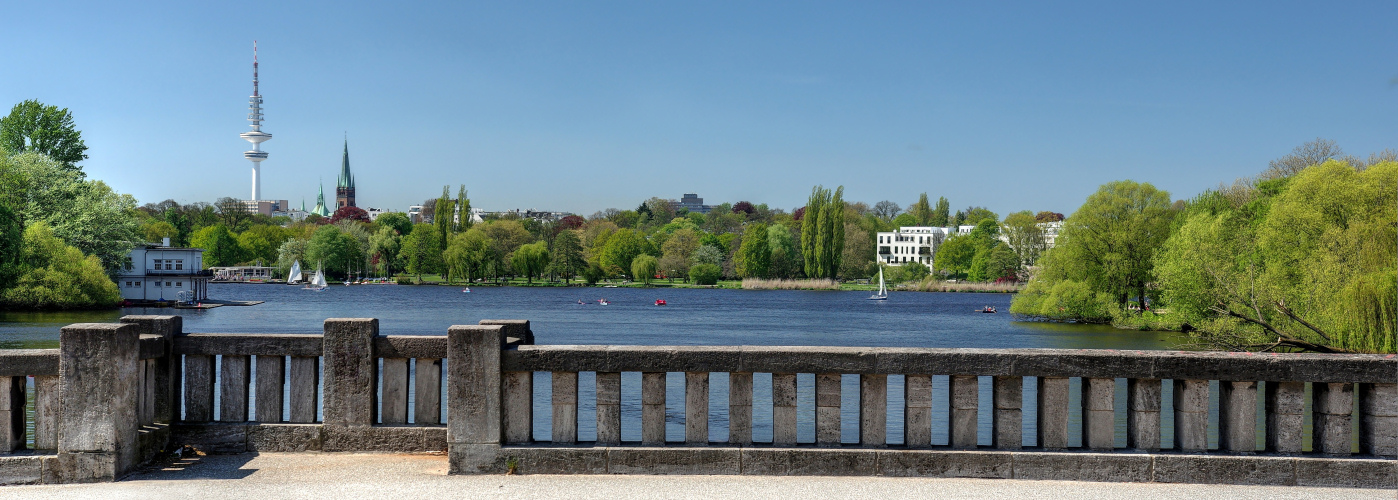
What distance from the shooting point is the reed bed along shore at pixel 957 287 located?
141125 mm

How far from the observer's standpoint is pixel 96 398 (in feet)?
24.0

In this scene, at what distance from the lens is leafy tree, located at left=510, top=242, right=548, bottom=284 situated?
148875 millimetres

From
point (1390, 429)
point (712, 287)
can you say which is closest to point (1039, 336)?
point (1390, 429)

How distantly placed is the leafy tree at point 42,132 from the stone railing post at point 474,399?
3830 inches

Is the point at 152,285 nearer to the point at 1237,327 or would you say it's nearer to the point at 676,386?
the point at 676,386

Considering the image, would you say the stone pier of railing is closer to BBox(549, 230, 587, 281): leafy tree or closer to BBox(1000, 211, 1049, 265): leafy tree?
BBox(1000, 211, 1049, 265): leafy tree

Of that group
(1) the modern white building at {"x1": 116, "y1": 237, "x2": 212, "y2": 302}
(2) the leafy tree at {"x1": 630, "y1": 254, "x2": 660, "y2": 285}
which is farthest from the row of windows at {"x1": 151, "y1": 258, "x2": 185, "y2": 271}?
(2) the leafy tree at {"x1": 630, "y1": 254, "x2": 660, "y2": 285}

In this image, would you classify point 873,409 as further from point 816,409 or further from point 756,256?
point 756,256

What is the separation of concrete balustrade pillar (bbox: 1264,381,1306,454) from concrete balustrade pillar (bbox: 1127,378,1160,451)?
80cm

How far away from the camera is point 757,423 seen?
27.0 meters

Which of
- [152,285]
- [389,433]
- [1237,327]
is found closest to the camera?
[389,433]

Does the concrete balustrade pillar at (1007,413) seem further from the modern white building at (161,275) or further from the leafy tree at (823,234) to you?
the leafy tree at (823,234)

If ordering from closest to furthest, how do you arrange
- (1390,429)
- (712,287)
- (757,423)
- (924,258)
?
(1390,429)
(757,423)
(712,287)
(924,258)

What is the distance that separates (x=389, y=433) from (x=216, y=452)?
1.41 meters
